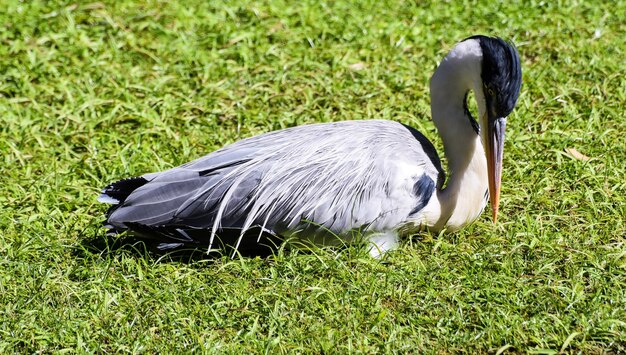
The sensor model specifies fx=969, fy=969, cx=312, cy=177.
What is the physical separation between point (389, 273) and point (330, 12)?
344cm

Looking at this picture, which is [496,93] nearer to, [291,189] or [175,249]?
[291,189]

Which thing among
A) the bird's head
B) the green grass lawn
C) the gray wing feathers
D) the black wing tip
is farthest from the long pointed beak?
the black wing tip

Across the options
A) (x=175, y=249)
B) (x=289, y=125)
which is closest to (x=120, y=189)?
(x=175, y=249)

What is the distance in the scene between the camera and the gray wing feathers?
500 centimetres

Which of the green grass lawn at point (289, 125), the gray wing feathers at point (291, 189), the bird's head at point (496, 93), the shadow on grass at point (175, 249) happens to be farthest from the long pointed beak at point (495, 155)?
the shadow on grass at point (175, 249)

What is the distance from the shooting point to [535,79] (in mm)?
6691

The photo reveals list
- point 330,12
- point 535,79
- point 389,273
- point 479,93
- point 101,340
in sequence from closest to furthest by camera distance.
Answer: point 101,340 → point 389,273 → point 479,93 → point 535,79 → point 330,12

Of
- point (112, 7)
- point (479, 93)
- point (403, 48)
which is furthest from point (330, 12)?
point (479, 93)

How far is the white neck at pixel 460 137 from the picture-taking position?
510cm

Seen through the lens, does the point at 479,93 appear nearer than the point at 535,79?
Yes

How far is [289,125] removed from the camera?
6.43 m

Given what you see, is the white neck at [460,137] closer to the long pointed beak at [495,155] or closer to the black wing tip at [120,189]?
A: the long pointed beak at [495,155]

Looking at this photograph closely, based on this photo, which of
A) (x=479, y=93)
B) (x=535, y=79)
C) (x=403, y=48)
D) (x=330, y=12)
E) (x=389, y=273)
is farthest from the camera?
(x=330, y=12)

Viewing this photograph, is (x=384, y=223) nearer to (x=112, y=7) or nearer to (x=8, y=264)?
(x=8, y=264)
